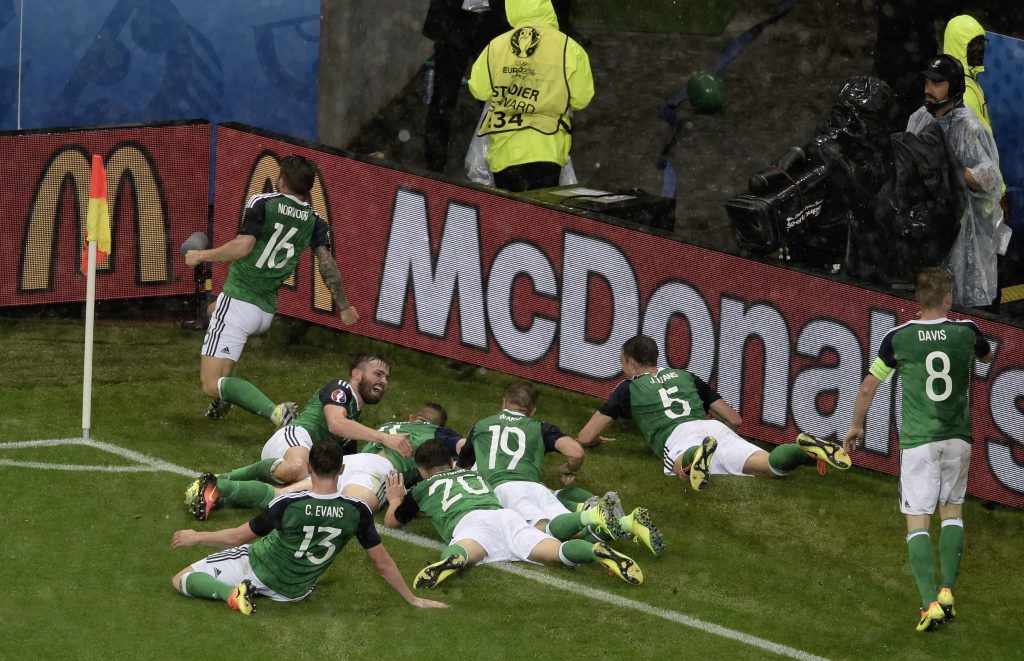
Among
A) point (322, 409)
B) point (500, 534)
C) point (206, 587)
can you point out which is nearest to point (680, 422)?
point (500, 534)

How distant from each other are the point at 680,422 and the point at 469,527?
2154mm

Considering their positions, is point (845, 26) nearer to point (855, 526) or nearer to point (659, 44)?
point (659, 44)

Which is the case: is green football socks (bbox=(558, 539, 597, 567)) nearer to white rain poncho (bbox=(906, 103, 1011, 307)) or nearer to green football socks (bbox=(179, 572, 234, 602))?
green football socks (bbox=(179, 572, 234, 602))

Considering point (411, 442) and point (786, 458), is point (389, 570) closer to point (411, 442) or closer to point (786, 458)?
point (411, 442)

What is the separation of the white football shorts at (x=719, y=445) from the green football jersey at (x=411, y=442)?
1500mm

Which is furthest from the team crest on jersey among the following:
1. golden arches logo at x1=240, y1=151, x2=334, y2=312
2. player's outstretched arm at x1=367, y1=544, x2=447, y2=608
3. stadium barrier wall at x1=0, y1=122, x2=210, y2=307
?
player's outstretched arm at x1=367, y1=544, x2=447, y2=608

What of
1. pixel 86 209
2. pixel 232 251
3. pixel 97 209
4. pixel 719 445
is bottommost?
pixel 719 445

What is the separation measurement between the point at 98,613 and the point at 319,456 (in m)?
1.52

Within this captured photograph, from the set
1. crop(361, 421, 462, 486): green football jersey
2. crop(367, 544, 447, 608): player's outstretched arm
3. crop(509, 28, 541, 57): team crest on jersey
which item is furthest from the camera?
crop(509, 28, 541, 57): team crest on jersey

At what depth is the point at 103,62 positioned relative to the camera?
703 inches

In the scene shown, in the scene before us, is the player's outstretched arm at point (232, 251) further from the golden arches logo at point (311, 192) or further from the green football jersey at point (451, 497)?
the green football jersey at point (451, 497)

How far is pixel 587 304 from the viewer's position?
543 inches

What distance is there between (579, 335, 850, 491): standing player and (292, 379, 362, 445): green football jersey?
1608mm

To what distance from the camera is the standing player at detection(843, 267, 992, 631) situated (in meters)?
9.89
